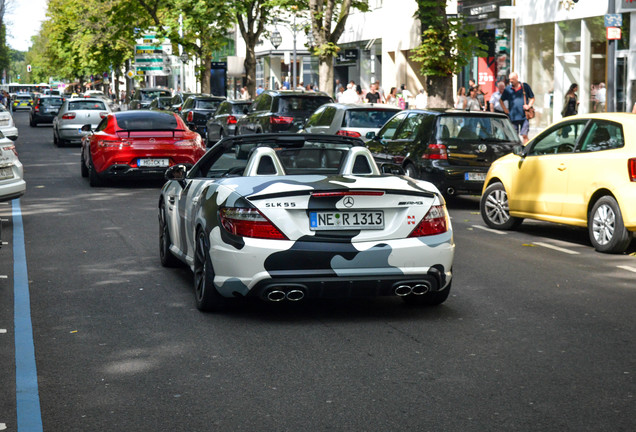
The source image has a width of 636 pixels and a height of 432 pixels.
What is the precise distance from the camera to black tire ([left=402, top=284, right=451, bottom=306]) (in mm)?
8047

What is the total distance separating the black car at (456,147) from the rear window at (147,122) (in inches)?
197

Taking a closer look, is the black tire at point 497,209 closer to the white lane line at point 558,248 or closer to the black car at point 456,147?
the white lane line at point 558,248

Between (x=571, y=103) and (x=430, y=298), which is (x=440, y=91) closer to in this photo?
(x=571, y=103)

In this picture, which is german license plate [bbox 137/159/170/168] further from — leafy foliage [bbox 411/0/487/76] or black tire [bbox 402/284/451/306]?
black tire [bbox 402/284/451/306]

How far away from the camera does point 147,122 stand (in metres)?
19.8

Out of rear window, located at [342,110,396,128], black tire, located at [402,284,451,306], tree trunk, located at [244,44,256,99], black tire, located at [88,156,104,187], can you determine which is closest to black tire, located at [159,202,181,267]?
black tire, located at [402,284,451,306]

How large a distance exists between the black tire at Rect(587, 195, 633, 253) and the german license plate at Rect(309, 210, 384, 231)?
4.77 meters

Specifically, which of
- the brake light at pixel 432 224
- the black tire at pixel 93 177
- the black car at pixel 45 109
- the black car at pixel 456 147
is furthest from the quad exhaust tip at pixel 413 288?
the black car at pixel 45 109

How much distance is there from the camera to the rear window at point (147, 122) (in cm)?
1955

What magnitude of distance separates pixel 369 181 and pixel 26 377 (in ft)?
9.16

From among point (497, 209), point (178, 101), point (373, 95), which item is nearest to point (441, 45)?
point (497, 209)

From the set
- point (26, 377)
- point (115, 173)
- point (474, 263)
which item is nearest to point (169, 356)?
point (26, 377)

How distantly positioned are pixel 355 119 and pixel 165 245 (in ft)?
34.7

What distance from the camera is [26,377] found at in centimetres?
604
